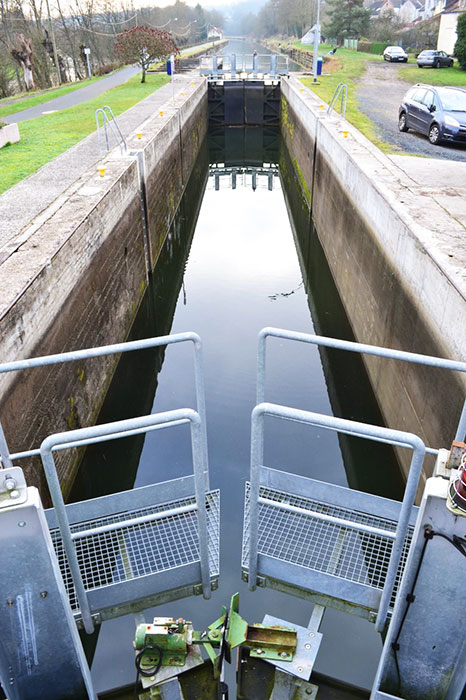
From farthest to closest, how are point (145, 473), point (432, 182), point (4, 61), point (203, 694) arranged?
point (4, 61) → point (432, 182) → point (145, 473) → point (203, 694)

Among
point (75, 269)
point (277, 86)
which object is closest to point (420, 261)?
point (75, 269)

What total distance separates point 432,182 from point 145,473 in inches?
284

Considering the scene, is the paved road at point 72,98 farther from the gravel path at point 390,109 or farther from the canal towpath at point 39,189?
the gravel path at point 390,109

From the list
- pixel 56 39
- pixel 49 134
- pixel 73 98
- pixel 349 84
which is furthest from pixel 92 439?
pixel 56 39

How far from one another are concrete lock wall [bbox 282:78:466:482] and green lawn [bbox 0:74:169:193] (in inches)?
248

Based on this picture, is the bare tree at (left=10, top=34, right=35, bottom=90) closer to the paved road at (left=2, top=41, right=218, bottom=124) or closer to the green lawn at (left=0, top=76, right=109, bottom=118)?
the green lawn at (left=0, top=76, right=109, bottom=118)

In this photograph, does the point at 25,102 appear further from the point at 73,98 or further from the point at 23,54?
the point at 23,54

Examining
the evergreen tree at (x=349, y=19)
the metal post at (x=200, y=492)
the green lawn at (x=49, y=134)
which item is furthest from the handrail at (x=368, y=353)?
the evergreen tree at (x=349, y=19)

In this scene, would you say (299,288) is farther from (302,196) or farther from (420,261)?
(302,196)

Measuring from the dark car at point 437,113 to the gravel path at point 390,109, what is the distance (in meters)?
0.29

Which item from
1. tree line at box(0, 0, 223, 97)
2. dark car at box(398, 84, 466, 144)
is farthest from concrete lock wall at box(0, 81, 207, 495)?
tree line at box(0, 0, 223, 97)

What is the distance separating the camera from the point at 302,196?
719 inches

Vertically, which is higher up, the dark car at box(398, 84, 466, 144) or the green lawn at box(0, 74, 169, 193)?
the dark car at box(398, 84, 466, 144)

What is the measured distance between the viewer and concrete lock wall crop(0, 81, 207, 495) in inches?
204
